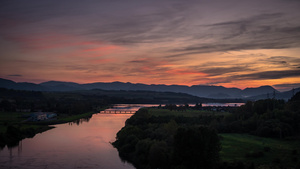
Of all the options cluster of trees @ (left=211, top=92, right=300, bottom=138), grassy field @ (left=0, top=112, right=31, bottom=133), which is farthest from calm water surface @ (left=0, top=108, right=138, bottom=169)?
cluster of trees @ (left=211, top=92, right=300, bottom=138)

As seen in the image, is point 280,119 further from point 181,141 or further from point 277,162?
point 181,141

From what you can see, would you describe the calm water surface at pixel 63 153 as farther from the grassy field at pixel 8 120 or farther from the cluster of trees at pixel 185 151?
the grassy field at pixel 8 120

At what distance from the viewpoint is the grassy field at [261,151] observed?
1377 inches

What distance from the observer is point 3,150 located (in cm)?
4434

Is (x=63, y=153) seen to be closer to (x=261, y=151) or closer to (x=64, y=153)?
(x=64, y=153)

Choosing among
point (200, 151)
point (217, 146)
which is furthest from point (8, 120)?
point (200, 151)

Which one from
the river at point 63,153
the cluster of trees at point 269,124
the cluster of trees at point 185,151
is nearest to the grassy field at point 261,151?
the cluster of trees at point 269,124

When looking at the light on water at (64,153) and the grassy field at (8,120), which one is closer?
the light on water at (64,153)

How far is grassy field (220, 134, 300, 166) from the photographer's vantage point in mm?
34969

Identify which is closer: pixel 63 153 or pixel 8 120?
pixel 63 153

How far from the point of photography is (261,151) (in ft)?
127

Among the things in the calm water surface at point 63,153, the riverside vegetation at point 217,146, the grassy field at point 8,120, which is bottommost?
the calm water surface at point 63,153

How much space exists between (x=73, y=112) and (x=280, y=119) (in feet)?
249

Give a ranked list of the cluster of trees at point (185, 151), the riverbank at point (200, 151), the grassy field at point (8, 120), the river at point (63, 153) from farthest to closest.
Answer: the grassy field at point (8, 120) → the river at point (63, 153) → the riverbank at point (200, 151) → the cluster of trees at point (185, 151)
